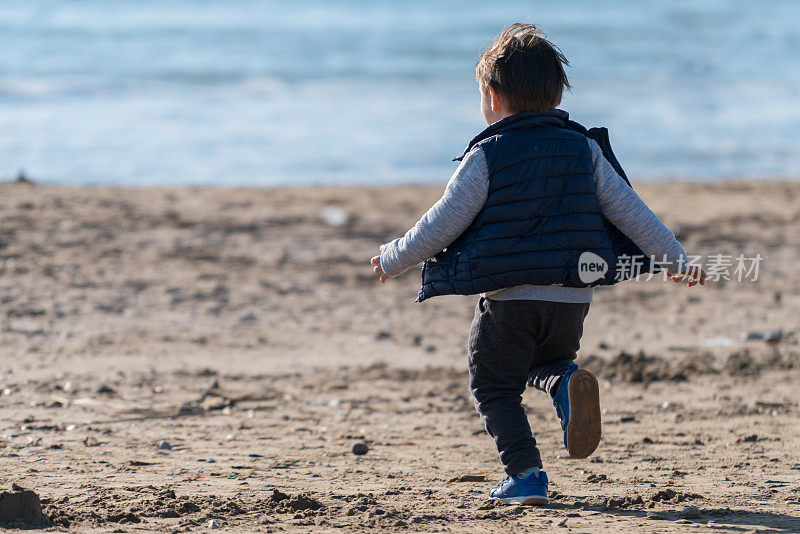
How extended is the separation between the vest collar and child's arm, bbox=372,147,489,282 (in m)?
0.07

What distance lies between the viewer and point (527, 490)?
10.2ft

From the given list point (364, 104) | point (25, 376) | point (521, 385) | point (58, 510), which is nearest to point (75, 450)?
point (58, 510)

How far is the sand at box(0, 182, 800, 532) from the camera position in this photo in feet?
10.3

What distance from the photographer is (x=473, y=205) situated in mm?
3006

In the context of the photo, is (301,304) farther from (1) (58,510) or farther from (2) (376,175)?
(2) (376,175)

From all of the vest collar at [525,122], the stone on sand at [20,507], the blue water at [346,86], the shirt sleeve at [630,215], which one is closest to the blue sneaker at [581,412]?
the shirt sleeve at [630,215]

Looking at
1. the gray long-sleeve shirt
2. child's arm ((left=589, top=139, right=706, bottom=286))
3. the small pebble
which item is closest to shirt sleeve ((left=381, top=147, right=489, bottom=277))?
the gray long-sleeve shirt

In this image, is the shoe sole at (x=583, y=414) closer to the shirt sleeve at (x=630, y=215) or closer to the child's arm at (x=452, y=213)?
the shirt sleeve at (x=630, y=215)

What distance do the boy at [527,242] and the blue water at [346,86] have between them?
7.72 feet

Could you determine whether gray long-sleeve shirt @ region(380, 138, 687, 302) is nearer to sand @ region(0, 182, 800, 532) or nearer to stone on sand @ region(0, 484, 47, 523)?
sand @ region(0, 182, 800, 532)

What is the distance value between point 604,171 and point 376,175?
926cm

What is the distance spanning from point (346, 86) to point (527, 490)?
17.2 meters

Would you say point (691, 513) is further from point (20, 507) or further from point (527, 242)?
point (20, 507)

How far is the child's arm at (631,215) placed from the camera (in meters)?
3.06
